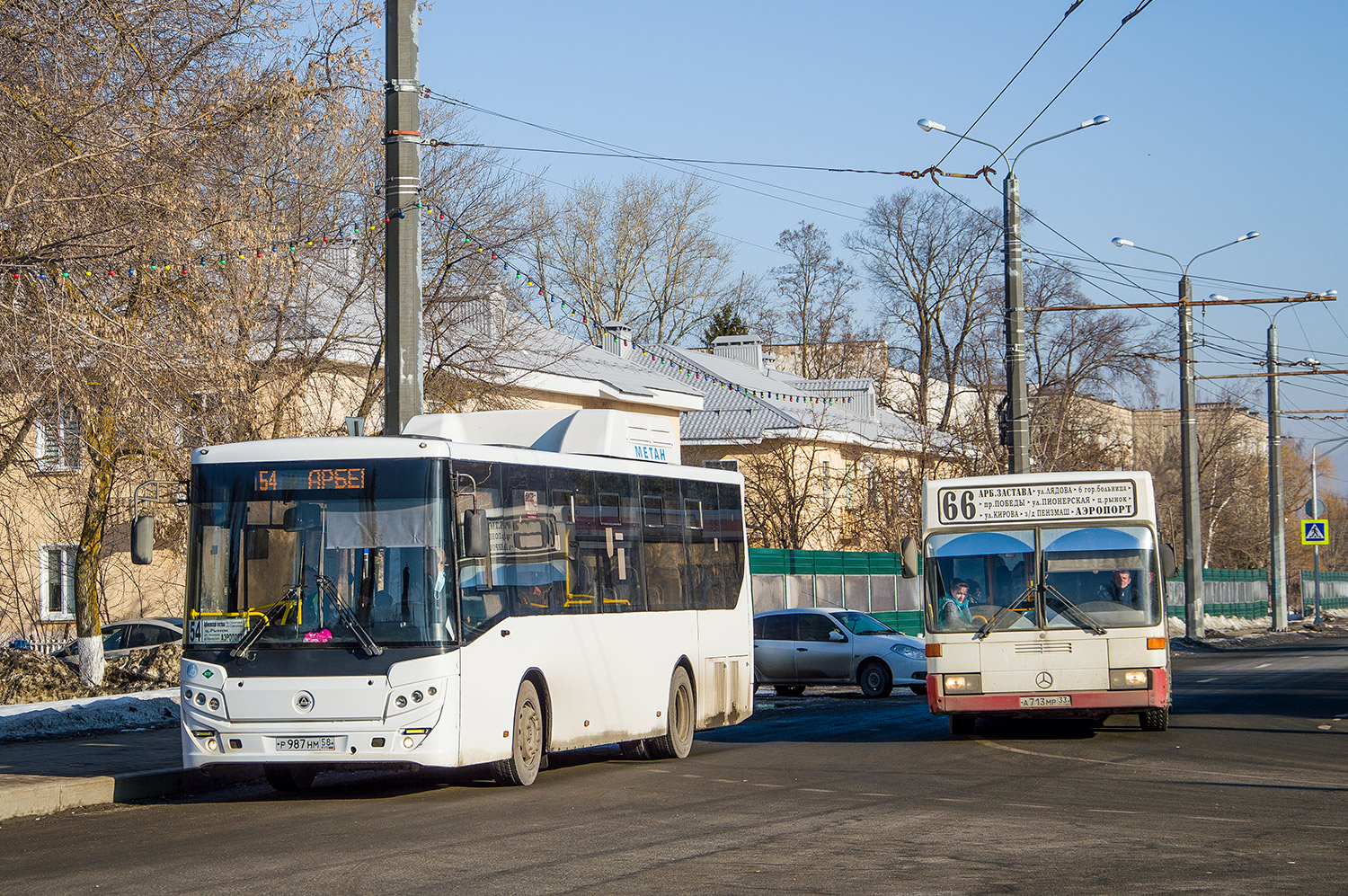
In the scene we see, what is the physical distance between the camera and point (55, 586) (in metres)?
31.6

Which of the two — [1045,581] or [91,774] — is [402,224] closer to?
[91,774]

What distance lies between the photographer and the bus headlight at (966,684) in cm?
1658

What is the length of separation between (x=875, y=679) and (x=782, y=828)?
1571cm

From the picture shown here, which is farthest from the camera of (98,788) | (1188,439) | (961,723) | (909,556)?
(1188,439)

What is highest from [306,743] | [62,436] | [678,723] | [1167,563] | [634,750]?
[62,436]

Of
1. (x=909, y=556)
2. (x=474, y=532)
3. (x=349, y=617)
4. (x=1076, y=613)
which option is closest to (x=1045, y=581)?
(x=1076, y=613)

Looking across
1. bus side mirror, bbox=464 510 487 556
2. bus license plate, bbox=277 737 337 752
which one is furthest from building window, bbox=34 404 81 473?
bus side mirror, bbox=464 510 487 556

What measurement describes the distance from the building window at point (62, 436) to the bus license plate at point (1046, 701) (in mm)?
10069

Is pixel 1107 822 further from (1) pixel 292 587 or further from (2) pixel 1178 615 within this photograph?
(2) pixel 1178 615

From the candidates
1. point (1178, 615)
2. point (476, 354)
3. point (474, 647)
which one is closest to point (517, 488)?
point (474, 647)

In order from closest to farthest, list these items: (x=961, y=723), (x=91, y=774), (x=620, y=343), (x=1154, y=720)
A: 1. (x=91, y=774)
2. (x=1154, y=720)
3. (x=961, y=723)
4. (x=620, y=343)

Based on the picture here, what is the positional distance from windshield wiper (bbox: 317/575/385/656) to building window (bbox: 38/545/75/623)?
19.8m

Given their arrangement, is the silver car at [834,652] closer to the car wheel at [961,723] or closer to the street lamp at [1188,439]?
the car wheel at [961,723]

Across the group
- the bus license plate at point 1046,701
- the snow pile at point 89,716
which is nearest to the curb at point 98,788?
the snow pile at point 89,716
